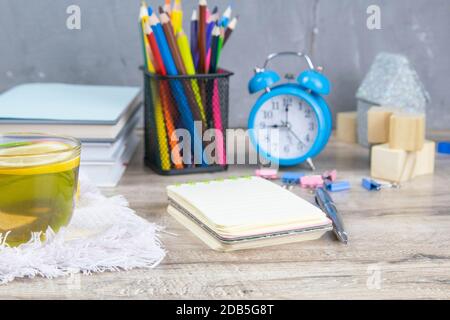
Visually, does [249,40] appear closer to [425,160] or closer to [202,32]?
[202,32]

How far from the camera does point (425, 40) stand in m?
1.34

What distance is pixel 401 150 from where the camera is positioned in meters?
1.01

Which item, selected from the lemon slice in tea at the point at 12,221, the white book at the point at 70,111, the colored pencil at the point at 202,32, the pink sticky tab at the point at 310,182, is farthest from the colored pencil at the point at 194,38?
the lemon slice in tea at the point at 12,221

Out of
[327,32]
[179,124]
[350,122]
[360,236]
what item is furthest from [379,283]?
[327,32]

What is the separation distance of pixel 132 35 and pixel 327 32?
36 centimetres

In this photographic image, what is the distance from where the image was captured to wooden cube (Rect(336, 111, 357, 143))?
1.26 meters

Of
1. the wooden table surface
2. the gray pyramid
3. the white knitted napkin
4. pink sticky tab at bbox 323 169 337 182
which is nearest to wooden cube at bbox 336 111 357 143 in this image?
the gray pyramid

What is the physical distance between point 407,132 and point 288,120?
18 cm

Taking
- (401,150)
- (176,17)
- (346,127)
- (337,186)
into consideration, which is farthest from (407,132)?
(176,17)

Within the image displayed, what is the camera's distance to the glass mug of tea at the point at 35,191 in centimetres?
67

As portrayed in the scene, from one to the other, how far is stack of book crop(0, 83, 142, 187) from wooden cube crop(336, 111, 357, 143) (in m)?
0.39

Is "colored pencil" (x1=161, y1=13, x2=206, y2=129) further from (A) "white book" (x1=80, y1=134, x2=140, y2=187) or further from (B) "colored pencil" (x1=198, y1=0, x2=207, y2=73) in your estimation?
(A) "white book" (x1=80, y1=134, x2=140, y2=187)

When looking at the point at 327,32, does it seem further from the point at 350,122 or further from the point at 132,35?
the point at 132,35

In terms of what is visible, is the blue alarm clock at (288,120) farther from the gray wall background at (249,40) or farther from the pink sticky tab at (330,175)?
the gray wall background at (249,40)
